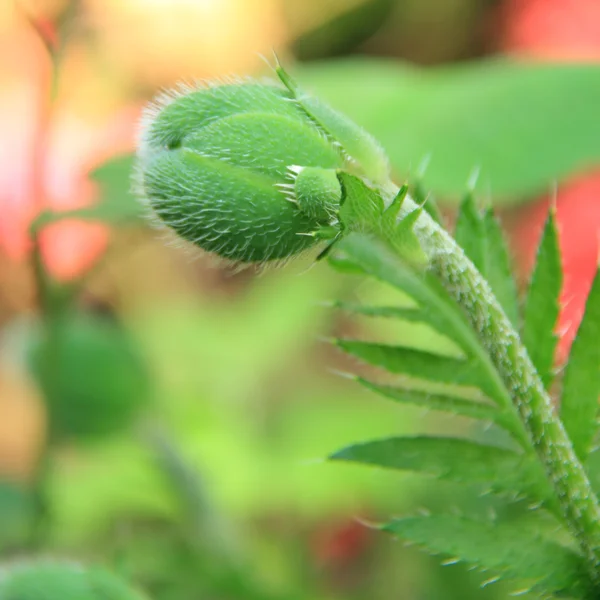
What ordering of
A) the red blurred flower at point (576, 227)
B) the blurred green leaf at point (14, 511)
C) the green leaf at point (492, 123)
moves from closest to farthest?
the green leaf at point (492, 123), the blurred green leaf at point (14, 511), the red blurred flower at point (576, 227)

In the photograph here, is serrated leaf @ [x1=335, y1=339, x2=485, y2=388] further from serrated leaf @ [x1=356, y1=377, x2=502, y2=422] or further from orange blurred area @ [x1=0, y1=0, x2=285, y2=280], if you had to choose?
orange blurred area @ [x1=0, y1=0, x2=285, y2=280]

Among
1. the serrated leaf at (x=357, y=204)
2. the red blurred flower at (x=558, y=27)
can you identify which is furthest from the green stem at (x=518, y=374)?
the red blurred flower at (x=558, y=27)

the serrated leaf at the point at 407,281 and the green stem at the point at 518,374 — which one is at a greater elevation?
the serrated leaf at the point at 407,281

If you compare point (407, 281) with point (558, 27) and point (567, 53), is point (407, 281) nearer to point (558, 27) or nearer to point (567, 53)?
point (567, 53)

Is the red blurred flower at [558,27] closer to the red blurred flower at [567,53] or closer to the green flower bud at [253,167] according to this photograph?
the red blurred flower at [567,53]

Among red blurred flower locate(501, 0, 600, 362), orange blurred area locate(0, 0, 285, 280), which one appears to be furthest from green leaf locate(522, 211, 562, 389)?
red blurred flower locate(501, 0, 600, 362)

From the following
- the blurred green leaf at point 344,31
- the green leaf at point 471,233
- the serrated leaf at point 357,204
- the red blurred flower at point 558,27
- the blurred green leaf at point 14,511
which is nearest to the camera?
the serrated leaf at point 357,204

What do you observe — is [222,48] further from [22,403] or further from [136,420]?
[136,420]
